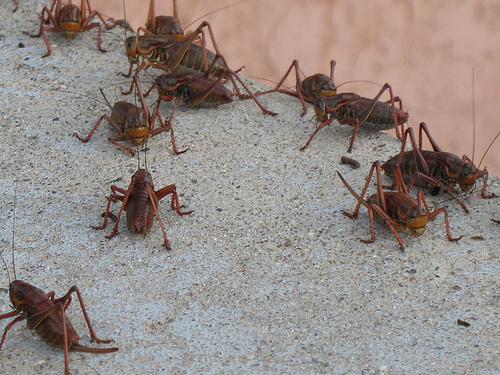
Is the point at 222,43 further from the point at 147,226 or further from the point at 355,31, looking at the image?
the point at 147,226

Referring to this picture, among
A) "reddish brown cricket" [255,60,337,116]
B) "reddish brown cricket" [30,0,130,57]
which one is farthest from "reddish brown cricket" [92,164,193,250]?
"reddish brown cricket" [30,0,130,57]

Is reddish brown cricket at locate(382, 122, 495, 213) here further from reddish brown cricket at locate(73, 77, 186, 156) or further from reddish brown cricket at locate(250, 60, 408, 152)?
reddish brown cricket at locate(73, 77, 186, 156)

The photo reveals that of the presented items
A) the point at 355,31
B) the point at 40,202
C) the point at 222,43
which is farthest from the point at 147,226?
→ the point at 355,31

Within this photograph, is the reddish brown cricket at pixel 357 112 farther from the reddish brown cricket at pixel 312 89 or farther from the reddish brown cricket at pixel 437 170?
the reddish brown cricket at pixel 437 170

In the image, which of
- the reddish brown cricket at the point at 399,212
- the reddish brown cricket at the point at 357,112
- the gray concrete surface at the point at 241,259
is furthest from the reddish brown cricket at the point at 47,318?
the reddish brown cricket at the point at 357,112

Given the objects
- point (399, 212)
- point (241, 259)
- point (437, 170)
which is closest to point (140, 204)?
point (241, 259)

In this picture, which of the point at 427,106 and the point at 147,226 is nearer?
the point at 147,226
